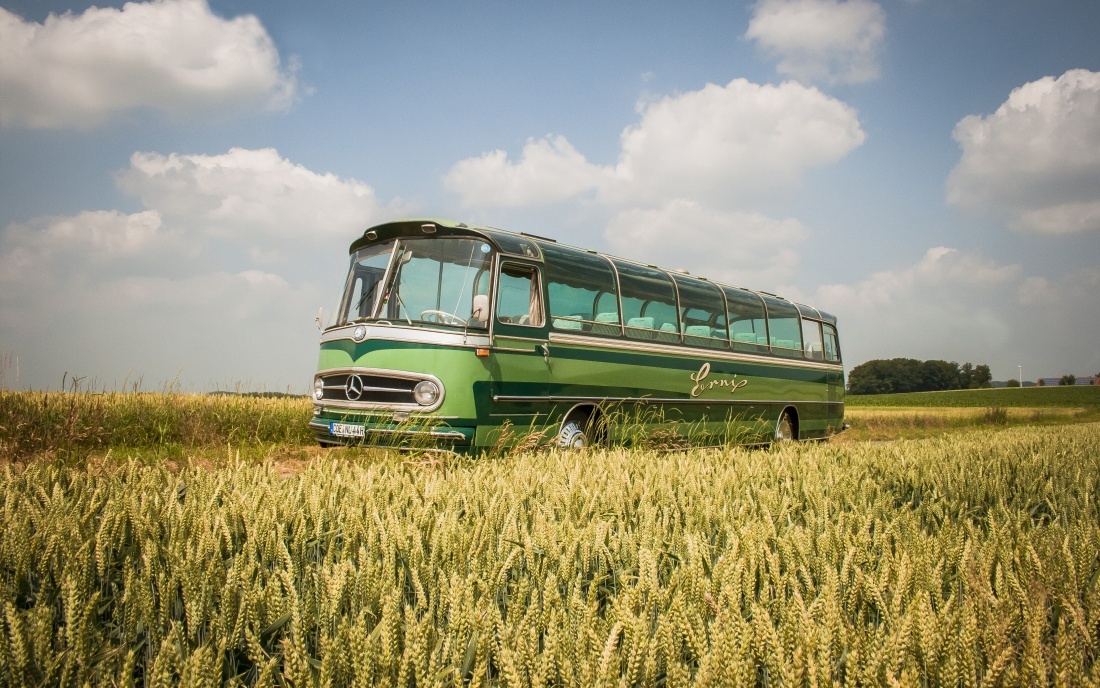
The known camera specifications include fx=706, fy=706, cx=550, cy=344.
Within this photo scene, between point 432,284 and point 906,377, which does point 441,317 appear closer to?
point 432,284

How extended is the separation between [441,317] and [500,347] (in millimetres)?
738

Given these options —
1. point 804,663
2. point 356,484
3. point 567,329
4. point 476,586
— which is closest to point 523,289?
point 567,329

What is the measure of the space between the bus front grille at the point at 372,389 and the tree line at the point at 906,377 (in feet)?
→ 267

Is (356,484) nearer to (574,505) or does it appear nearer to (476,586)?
(574,505)

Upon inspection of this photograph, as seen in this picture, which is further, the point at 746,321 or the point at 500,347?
the point at 746,321

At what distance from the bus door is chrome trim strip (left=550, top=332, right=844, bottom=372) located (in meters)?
0.35

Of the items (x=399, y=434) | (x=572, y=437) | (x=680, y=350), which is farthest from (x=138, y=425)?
(x=680, y=350)

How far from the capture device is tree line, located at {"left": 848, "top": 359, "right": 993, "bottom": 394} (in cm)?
8175

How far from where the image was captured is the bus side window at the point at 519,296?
8.12m

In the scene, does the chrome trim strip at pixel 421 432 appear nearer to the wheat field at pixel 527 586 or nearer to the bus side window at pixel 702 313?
the wheat field at pixel 527 586

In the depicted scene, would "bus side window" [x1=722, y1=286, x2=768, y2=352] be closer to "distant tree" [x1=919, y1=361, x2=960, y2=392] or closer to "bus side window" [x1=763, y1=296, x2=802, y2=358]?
"bus side window" [x1=763, y1=296, x2=802, y2=358]

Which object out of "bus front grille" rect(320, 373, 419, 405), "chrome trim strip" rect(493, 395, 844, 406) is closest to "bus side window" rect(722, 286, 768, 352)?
"chrome trim strip" rect(493, 395, 844, 406)

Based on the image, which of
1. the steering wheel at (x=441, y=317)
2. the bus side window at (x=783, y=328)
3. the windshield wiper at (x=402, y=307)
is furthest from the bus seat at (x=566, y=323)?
the bus side window at (x=783, y=328)

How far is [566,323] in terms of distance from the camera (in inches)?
350
